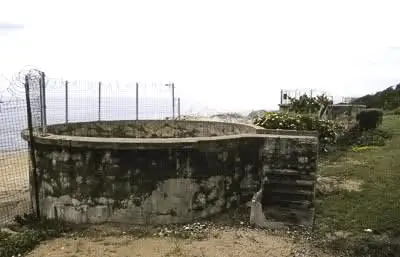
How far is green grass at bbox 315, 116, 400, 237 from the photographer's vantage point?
28.9ft

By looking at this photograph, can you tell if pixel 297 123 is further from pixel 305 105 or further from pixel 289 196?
pixel 305 105

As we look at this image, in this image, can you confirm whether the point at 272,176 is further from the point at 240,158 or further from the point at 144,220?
the point at 144,220

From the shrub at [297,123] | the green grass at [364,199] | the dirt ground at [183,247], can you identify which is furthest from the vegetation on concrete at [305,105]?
the dirt ground at [183,247]

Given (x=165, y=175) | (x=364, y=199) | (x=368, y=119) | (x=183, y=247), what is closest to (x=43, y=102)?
(x=165, y=175)

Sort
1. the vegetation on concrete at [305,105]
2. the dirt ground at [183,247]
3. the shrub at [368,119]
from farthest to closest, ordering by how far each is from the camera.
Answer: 1. the shrub at [368,119]
2. the vegetation on concrete at [305,105]
3. the dirt ground at [183,247]

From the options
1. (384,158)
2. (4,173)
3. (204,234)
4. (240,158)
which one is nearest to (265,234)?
(204,234)

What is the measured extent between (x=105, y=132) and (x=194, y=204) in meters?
5.20

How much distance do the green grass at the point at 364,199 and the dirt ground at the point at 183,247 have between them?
104 cm

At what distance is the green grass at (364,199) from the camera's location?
8.81 metres

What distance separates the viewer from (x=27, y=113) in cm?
962

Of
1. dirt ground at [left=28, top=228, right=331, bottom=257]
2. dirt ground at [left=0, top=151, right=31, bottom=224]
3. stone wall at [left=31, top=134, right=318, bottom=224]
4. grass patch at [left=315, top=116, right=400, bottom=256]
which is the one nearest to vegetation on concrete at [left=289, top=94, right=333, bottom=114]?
grass patch at [left=315, top=116, right=400, bottom=256]

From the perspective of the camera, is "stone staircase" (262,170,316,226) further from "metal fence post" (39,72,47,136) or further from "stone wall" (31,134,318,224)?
"metal fence post" (39,72,47,136)

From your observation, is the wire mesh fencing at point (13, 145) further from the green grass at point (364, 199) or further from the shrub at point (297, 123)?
the shrub at point (297, 123)

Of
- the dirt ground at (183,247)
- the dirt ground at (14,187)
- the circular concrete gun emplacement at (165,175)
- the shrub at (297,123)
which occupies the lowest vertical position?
the dirt ground at (14,187)
